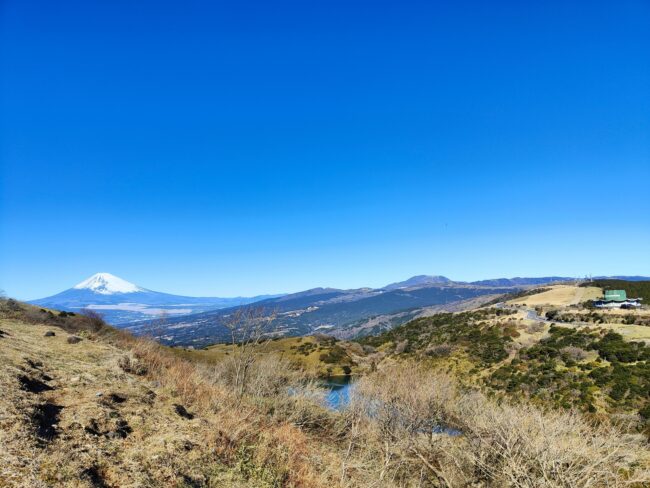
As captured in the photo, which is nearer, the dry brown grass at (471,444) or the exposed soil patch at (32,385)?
the dry brown grass at (471,444)

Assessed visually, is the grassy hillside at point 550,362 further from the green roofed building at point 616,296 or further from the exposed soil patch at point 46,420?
the exposed soil patch at point 46,420

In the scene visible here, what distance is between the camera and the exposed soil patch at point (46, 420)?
30.1 feet

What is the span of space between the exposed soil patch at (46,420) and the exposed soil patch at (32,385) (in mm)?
1324

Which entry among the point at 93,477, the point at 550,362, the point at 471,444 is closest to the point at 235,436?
the point at 93,477

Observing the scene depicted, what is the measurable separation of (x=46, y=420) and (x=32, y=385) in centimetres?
328

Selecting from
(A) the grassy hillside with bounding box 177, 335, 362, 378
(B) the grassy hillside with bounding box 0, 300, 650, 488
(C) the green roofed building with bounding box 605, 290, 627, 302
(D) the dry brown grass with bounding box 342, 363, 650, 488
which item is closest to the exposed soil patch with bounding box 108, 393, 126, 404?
(B) the grassy hillside with bounding box 0, 300, 650, 488

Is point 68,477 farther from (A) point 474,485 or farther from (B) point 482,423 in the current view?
(B) point 482,423

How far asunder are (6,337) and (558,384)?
51.0m

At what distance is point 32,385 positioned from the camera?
40.3ft

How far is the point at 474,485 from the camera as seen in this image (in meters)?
13.2

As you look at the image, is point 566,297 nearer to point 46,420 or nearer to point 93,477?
point 93,477

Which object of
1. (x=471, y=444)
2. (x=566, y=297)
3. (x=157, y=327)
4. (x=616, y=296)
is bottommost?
(x=566, y=297)

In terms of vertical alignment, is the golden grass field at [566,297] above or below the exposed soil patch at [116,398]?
below

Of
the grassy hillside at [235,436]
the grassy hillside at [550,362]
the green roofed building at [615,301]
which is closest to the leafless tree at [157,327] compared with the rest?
the grassy hillside at [235,436]
